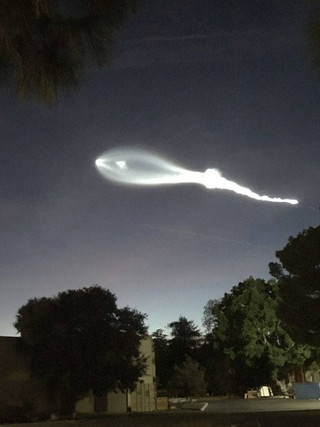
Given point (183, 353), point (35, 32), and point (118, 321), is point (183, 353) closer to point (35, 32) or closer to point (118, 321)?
point (118, 321)

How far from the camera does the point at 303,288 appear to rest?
29984 millimetres

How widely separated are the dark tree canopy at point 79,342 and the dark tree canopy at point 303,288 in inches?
362

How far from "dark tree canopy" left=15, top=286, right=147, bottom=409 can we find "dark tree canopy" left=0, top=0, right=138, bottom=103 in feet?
86.0

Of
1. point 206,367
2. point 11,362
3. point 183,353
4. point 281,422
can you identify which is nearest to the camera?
point 281,422

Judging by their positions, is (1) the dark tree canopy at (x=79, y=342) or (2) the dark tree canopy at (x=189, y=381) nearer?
(1) the dark tree canopy at (x=79, y=342)

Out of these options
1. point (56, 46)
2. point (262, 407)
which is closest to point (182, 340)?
point (262, 407)

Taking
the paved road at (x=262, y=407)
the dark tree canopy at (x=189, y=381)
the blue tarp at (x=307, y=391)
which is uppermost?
the dark tree canopy at (x=189, y=381)

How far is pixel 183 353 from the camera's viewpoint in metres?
73.8

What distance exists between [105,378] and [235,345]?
3084 cm

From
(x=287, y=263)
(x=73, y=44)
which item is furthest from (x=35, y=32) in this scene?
(x=287, y=263)

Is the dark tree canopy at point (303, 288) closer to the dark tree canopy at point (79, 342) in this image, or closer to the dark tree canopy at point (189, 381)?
the dark tree canopy at point (79, 342)

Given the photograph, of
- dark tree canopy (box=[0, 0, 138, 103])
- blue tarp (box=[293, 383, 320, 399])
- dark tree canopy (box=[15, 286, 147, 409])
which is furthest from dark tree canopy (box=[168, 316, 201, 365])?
dark tree canopy (box=[0, 0, 138, 103])

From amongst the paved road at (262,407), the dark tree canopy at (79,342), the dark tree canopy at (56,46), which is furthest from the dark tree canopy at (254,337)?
the dark tree canopy at (56,46)

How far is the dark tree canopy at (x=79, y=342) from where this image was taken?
31.7 m
